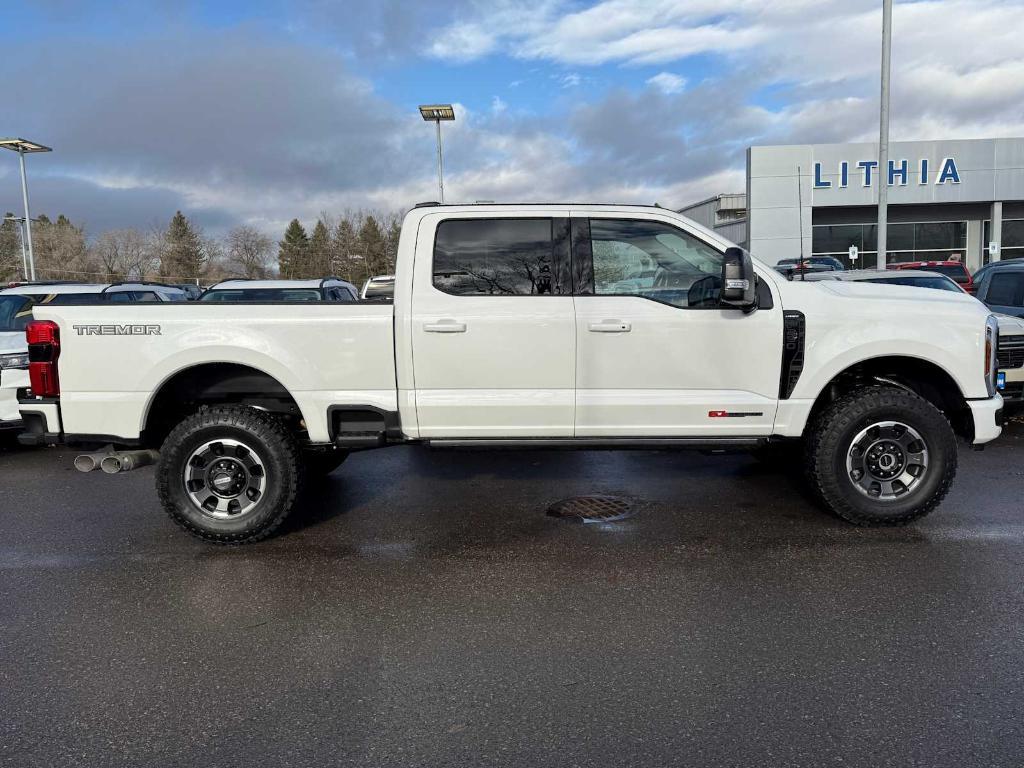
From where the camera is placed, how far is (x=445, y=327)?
5.03m

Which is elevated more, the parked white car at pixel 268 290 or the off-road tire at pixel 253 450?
the parked white car at pixel 268 290

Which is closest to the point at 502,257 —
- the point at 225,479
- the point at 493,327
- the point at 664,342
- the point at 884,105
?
the point at 493,327

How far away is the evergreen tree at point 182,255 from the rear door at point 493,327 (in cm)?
5925

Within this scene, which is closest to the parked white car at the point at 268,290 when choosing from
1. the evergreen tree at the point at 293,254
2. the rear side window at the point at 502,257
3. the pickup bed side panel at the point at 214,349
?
the pickup bed side panel at the point at 214,349

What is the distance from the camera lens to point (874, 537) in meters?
5.15

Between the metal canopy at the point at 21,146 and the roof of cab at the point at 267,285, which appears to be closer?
the roof of cab at the point at 267,285

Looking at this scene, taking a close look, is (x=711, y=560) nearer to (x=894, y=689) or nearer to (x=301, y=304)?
(x=894, y=689)

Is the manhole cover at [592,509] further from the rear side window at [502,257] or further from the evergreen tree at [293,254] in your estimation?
the evergreen tree at [293,254]

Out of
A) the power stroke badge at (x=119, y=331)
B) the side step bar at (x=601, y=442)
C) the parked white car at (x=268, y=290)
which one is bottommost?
the side step bar at (x=601, y=442)

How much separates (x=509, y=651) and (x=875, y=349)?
3.12 metres

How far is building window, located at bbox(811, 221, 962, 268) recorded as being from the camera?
35375 mm

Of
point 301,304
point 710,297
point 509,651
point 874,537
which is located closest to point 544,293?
point 710,297

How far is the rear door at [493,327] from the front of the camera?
5051mm

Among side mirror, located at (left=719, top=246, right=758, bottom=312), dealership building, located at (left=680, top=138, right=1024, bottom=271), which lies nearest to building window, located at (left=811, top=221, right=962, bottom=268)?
dealership building, located at (left=680, top=138, right=1024, bottom=271)
